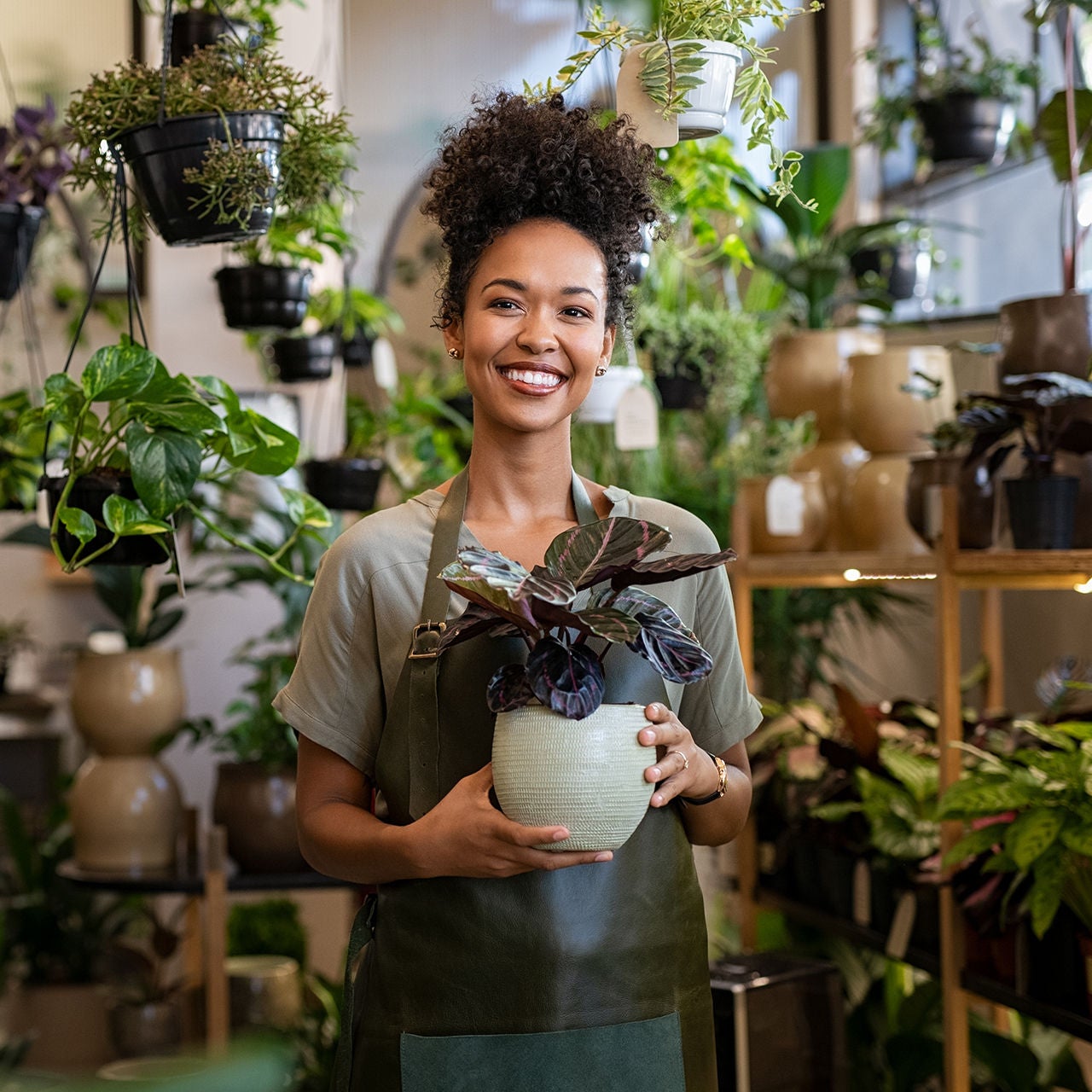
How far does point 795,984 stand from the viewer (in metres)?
2.19

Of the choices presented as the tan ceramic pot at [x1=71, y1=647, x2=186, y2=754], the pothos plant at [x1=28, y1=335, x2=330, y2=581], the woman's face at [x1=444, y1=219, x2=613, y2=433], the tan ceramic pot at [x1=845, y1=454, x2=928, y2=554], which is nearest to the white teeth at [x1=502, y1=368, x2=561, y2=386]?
the woman's face at [x1=444, y1=219, x2=613, y2=433]

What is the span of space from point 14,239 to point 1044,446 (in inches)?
65.7

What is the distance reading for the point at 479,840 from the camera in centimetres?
107

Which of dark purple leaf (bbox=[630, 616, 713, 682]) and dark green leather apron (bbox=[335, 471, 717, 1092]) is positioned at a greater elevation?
dark purple leaf (bbox=[630, 616, 713, 682])

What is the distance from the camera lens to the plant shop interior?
5.36ft

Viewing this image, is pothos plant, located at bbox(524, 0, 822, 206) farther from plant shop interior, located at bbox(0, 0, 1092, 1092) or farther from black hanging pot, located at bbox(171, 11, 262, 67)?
black hanging pot, located at bbox(171, 11, 262, 67)

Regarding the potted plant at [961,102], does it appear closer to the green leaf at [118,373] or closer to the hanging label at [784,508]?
the hanging label at [784,508]

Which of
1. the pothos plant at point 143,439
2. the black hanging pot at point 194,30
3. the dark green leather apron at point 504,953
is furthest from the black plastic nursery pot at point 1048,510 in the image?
the black hanging pot at point 194,30

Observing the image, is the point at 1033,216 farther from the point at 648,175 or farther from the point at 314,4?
the point at 648,175

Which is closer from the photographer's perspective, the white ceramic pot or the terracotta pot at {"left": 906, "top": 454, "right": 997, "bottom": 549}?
the white ceramic pot

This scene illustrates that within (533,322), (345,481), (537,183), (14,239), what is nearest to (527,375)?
(533,322)

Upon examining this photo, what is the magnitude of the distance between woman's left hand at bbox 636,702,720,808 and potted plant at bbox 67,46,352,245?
86cm

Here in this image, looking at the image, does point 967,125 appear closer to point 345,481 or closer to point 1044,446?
point 1044,446

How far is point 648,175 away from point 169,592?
5.82 ft
